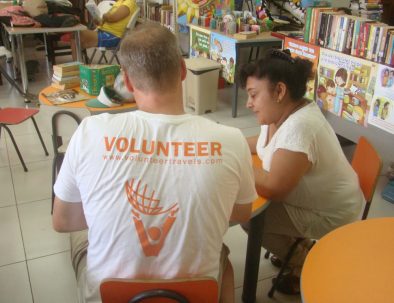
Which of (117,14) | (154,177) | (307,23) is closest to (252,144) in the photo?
(154,177)

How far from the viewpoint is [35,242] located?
7.58 feet

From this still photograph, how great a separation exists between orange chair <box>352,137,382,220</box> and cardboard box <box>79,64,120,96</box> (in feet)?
5.05

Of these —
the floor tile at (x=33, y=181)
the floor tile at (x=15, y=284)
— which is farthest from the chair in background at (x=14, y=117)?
the floor tile at (x=15, y=284)

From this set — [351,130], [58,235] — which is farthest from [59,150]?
[351,130]

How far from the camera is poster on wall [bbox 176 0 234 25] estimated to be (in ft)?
15.4

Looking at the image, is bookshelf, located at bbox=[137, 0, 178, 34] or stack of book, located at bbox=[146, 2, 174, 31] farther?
stack of book, located at bbox=[146, 2, 174, 31]

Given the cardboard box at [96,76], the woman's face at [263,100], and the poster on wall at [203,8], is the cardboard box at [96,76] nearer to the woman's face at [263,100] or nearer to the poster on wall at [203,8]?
the woman's face at [263,100]

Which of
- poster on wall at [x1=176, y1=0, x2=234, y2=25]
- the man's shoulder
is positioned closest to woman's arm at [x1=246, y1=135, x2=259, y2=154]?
the man's shoulder

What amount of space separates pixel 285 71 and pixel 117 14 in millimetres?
4138

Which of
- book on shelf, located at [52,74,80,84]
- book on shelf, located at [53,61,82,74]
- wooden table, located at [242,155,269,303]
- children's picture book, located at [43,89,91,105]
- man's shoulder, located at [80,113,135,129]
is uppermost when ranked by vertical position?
man's shoulder, located at [80,113,135,129]

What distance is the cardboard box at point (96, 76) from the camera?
248cm

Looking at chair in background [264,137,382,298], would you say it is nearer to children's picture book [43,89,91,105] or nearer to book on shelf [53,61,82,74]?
children's picture book [43,89,91,105]

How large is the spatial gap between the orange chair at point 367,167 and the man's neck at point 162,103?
0.92m

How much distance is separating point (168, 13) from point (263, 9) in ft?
4.38
